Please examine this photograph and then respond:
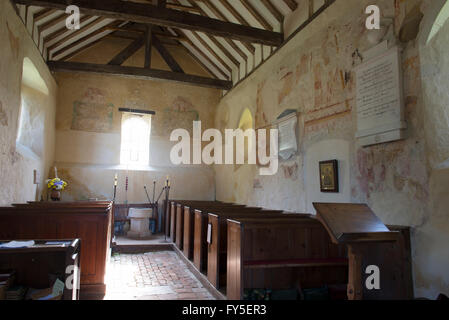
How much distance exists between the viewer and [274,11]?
6.21 m

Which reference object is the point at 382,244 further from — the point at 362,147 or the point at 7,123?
the point at 7,123

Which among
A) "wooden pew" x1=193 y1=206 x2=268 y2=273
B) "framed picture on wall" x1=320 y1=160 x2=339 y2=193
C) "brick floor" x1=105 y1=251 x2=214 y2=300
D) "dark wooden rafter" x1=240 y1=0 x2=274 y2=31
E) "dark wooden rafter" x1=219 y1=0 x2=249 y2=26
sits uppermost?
"dark wooden rafter" x1=219 y1=0 x2=249 y2=26

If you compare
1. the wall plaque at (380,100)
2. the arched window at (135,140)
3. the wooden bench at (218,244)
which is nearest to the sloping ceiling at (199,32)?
the wall plaque at (380,100)

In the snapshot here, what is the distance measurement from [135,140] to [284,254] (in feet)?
23.7

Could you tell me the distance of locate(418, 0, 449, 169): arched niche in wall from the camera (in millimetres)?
3078

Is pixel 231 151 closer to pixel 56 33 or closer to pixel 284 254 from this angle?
pixel 56 33

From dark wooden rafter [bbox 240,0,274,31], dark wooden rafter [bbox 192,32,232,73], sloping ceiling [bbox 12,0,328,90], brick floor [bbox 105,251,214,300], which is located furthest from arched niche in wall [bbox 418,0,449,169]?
dark wooden rafter [bbox 192,32,232,73]

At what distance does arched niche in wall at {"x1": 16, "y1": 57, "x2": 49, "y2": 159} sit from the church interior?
44 millimetres

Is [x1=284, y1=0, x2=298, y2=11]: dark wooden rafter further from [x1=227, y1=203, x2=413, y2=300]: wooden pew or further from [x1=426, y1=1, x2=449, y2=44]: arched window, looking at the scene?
[x1=227, y1=203, x2=413, y2=300]: wooden pew

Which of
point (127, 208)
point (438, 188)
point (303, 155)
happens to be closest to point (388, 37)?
point (438, 188)

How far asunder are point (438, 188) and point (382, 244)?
1103mm

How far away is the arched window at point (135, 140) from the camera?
9555mm

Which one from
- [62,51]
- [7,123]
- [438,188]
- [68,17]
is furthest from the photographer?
[62,51]

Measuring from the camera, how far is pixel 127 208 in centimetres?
893
